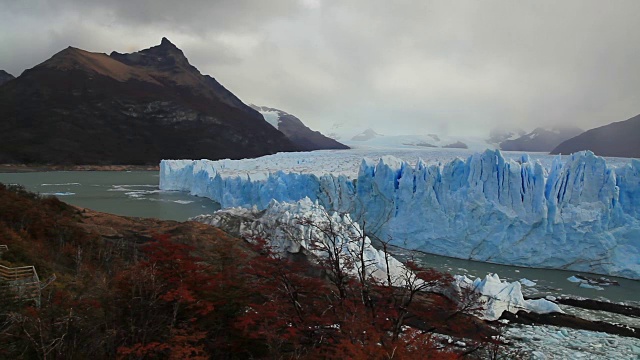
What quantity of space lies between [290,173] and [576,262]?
12.0m

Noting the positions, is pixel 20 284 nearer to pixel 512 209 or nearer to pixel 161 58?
pixel 512 209

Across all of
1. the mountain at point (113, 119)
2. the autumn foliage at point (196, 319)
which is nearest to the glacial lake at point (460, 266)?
the autumn foliage at point (196, 319)

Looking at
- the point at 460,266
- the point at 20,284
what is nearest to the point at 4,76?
the point at 460,266

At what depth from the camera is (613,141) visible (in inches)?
1844

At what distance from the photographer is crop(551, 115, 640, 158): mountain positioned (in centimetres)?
4122

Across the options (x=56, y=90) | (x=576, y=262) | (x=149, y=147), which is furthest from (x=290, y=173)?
(x=56, y=90)

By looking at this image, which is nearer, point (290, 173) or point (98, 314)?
point (98, 314)

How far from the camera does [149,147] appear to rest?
204 feet

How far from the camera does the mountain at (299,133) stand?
9588 centimetres

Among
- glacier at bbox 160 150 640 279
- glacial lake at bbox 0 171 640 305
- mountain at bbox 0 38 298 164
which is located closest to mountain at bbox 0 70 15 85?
mountain at bbox 0 38 298 164

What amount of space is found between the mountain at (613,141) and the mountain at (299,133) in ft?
146

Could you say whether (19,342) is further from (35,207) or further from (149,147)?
(149,147)

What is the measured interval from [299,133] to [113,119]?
181ft

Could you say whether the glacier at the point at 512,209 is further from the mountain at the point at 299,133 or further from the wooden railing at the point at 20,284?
the mountain at the point at 299,133
